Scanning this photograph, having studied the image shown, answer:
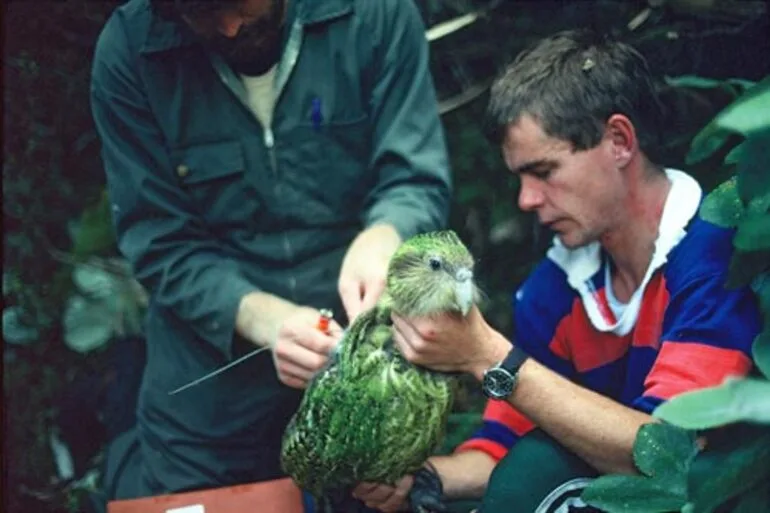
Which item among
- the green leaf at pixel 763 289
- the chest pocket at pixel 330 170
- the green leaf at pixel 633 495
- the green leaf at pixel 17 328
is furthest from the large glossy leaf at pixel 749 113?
the green leaf at pixel 17 328

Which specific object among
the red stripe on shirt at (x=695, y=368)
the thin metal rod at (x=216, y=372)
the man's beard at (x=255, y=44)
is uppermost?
the man's beard at (x=255, y=44)

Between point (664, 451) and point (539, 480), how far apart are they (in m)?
0.21

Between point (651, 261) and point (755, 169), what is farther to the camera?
point (651, 261)

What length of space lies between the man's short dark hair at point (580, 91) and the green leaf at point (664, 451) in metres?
0.42

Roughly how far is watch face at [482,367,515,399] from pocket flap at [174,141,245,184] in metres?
0.50

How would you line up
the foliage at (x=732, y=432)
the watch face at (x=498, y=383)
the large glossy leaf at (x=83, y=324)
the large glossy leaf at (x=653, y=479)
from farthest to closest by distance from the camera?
1. the large glossy leaf at (x=83, y=324)
2. the watch face at (x=498, y=383)
3. the large glossy leaf at (x=653, y=479)
4. the foliage at (x=732, y=432)

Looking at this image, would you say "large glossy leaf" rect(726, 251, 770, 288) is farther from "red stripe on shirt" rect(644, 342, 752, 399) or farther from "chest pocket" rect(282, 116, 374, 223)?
→ "chest pocket" rect(282, 116, 374, 223)

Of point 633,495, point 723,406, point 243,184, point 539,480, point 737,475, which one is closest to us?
point 723,406

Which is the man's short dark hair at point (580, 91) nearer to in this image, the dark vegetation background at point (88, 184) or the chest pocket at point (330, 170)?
the dark vegetation background at point (88, 184)

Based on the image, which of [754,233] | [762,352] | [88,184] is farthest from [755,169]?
[88,184]

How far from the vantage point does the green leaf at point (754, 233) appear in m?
1.43

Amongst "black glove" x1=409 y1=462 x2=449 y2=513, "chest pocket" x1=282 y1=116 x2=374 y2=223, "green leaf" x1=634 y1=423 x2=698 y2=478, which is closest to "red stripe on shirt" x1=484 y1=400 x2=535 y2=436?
"black glove" x1=409 y1=462 x2=449 y2=513

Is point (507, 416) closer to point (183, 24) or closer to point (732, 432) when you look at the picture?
point (732, 432)

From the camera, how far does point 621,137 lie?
1.67 meters
